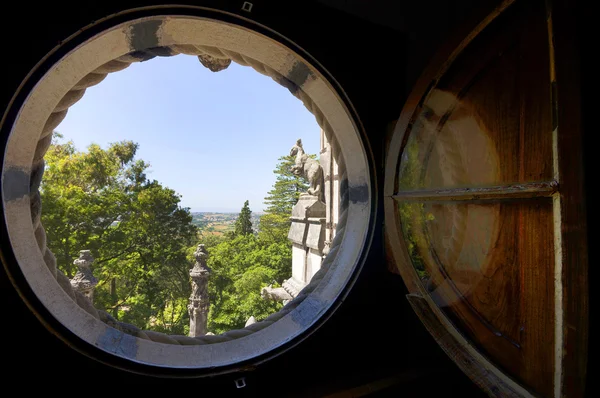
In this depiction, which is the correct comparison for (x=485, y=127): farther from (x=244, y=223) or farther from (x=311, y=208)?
(x=244, y=223)

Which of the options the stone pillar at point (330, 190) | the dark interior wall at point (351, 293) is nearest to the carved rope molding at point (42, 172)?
the dark interior wall at point (351, 293)

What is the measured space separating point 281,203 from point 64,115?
1726 centimetres

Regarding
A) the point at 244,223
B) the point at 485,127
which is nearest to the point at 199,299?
the point at 485,127

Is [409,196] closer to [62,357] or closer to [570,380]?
[570,380]

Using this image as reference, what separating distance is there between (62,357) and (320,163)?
421cm

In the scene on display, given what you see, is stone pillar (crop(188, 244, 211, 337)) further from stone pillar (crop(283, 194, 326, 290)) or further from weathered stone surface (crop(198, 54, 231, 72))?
weathered stone surface (crop(198, 54, 231, 72))

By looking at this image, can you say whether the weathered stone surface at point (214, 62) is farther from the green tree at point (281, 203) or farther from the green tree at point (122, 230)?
the green tree at point (281, 203)

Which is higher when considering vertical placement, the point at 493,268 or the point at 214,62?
the point at 214,62

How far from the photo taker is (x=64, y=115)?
1068 mm

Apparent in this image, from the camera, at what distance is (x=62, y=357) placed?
89 centimetres

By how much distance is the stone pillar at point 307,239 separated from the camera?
4258mm

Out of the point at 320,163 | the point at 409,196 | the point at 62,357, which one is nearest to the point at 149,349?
the point at 62,357

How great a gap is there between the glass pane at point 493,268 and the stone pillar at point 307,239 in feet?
10.9

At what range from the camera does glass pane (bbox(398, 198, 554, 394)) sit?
0.55m
